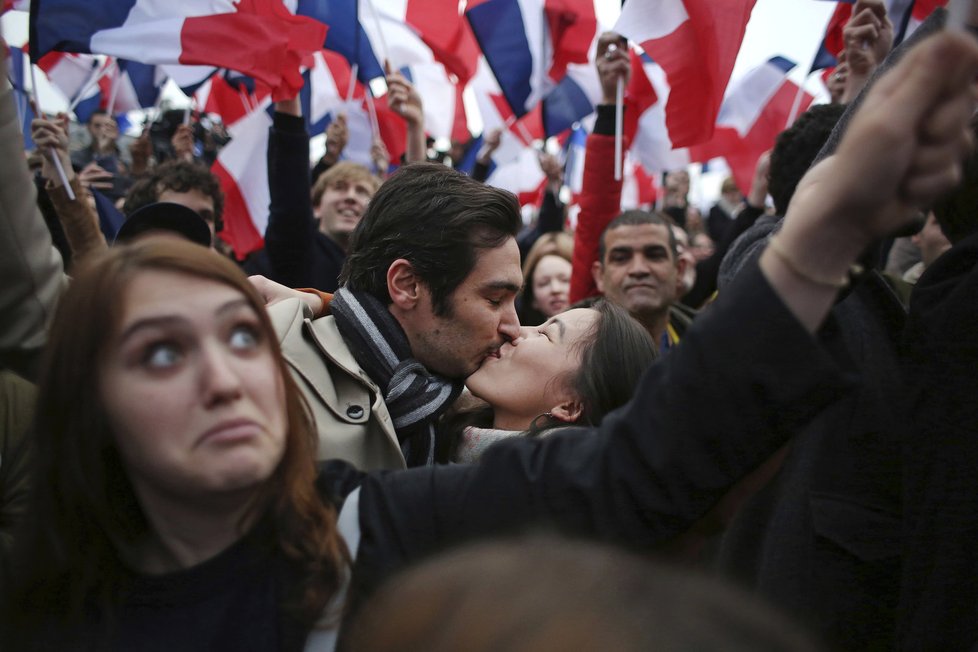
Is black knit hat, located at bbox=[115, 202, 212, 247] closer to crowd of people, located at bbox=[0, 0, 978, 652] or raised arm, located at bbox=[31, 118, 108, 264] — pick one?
crowd of people, located at bbox=[0, 0, 978, 652]

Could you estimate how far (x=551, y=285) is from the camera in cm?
483

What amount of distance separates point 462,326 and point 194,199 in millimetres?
2058

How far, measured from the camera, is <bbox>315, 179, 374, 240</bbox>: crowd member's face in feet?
Result: 15.0

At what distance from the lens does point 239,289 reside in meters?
1.29

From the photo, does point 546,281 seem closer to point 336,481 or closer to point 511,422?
point 511,422

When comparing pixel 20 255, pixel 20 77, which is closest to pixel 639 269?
pixel 20 255

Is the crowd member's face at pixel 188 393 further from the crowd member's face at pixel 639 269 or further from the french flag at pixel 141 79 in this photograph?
the french flag at pixel 141 79

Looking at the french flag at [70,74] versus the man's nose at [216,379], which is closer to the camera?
the man's nose at [216,379]

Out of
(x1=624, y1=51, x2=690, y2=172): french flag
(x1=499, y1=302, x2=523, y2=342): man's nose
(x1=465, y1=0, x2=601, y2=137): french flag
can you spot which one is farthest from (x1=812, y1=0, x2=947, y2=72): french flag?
(x1=499, y1=302, x2=523, y2=342): man's nose

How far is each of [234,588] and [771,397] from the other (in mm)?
770

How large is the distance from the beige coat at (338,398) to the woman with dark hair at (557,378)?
304mm

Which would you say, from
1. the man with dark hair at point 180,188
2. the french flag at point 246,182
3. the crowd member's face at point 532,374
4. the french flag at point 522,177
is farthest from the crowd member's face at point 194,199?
the french flag at point 522,177

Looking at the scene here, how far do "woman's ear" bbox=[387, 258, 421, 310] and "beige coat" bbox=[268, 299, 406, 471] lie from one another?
1.04 ft

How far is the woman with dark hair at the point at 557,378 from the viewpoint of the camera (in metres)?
2.15
